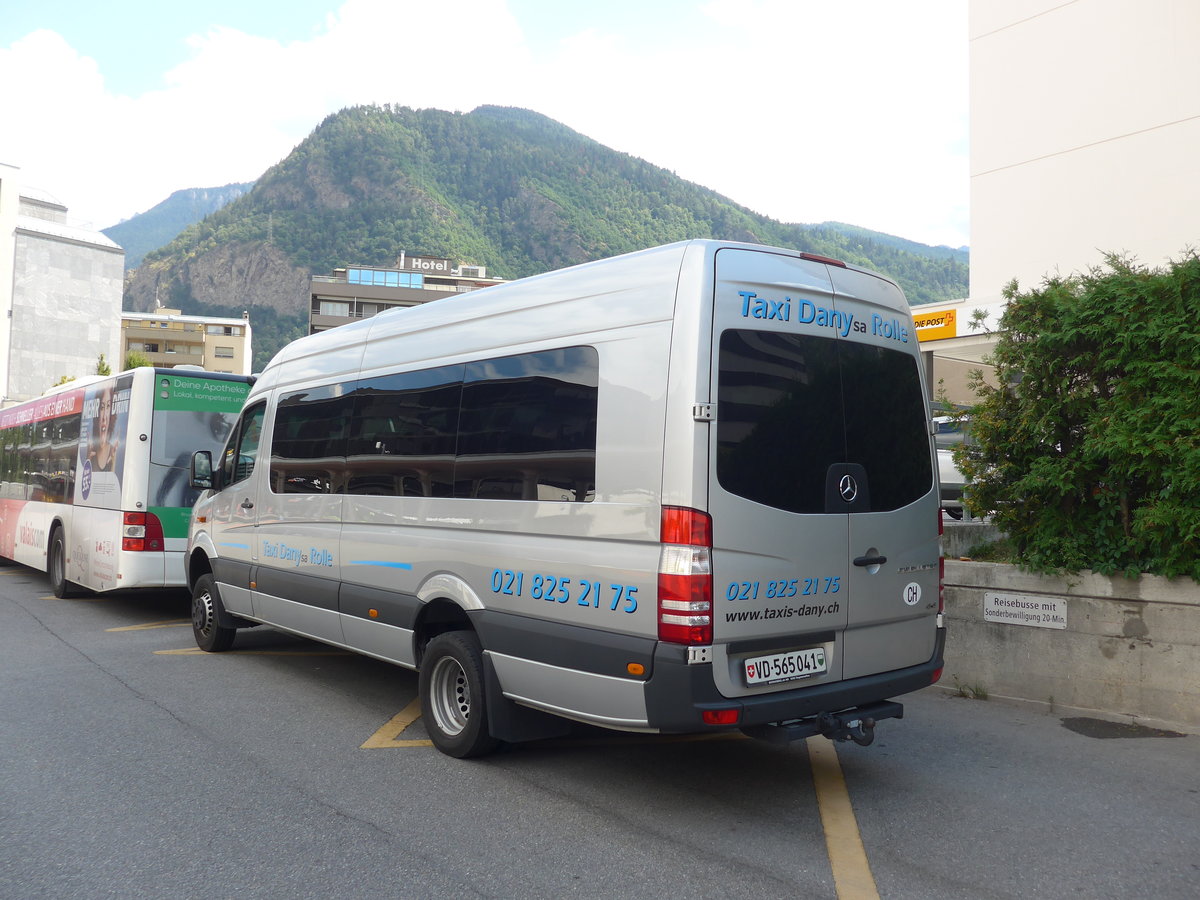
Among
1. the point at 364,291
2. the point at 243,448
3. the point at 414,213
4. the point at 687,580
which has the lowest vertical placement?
the point at 687,580

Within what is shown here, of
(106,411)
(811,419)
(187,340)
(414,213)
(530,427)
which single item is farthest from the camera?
(414,213)

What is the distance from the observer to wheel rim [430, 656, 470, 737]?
5.34m

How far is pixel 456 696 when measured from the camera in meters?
5.39

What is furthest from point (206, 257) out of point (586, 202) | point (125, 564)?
point (125, 564)

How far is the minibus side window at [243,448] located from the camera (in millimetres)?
7715

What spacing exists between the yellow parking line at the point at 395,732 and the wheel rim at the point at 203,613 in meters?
2.83

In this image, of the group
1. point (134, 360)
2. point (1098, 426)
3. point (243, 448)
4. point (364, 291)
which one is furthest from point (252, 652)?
point (134, 360)

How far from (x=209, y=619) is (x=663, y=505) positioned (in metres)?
5.85

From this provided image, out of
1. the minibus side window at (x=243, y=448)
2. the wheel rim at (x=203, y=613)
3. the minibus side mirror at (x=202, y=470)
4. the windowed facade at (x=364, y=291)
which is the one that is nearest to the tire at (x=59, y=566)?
the wheel rim at (x=203, y=613)

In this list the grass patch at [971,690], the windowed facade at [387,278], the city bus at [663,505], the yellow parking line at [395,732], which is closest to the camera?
the city bus at [663,505]

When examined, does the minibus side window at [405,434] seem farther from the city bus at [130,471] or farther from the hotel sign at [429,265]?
the hotel sign at [429,265]

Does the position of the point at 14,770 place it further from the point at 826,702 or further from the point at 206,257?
the point at 206,257

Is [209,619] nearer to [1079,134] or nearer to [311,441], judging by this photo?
[311,441]

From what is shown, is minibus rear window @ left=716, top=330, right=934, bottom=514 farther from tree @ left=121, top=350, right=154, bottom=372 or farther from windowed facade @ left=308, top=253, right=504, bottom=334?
tree @ left=121, top=350, right=154, bottom=372
